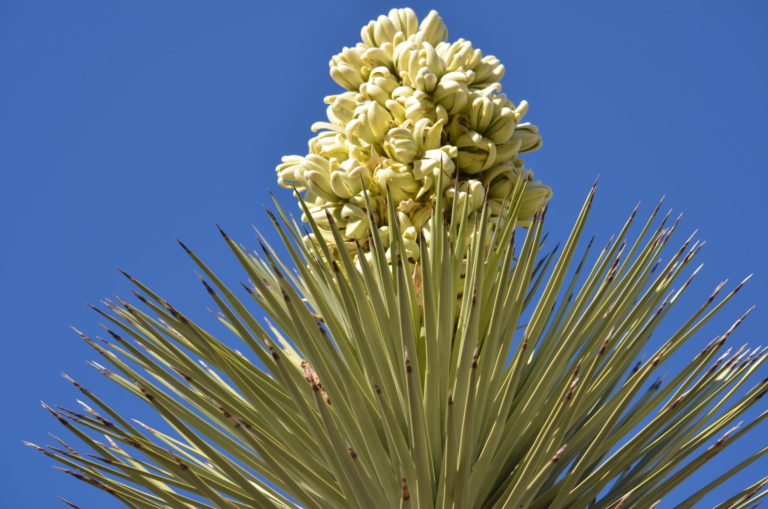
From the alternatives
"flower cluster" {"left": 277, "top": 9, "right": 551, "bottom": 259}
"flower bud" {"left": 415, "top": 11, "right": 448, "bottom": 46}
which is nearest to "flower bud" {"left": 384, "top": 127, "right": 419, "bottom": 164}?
"flower cluster" {"left": 277, "top": 9, "right": 551, "bottom": 259}

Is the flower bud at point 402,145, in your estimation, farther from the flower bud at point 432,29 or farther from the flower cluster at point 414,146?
the flower bud at point 432,29

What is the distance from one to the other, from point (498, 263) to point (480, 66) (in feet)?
2.65

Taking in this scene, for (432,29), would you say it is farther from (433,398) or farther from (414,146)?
(433,398)

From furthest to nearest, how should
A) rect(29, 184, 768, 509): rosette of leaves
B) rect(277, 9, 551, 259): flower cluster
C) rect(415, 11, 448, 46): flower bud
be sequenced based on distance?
1. rect(415, 11, 448, 46): flower bud
2. rect(277, 9, 551, 259): flower cluster
3. rect(29, 184, 768, 509): rosette of leaves

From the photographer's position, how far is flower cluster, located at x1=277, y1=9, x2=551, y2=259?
2598 millimetres

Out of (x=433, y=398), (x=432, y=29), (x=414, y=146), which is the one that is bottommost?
(x=433, y=398)

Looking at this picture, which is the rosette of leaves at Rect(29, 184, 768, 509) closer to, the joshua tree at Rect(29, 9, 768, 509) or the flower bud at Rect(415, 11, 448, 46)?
the joshua tree at Rect(29, 9, 768, 509)

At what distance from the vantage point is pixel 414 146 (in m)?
2.62

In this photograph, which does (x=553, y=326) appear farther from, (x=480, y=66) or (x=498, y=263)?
(x=480, y=66)

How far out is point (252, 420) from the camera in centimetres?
208

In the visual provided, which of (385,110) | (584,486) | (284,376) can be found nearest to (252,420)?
(284,376)

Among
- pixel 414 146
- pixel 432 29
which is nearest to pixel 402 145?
pixel 414 146

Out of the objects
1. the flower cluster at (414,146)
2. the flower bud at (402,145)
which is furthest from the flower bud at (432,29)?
the flower bud at (402,145)

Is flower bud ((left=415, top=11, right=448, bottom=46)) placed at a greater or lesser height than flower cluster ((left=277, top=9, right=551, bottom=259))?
greater
